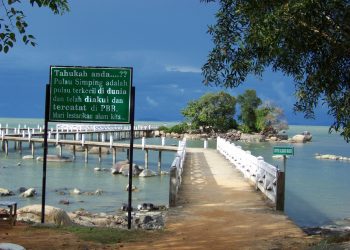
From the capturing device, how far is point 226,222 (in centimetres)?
1067

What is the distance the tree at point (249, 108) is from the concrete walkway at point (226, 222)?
258ft

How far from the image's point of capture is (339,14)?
273 inches

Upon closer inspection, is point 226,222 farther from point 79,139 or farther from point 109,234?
point 79,139

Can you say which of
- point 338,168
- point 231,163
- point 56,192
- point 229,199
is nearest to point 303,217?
point 231,163

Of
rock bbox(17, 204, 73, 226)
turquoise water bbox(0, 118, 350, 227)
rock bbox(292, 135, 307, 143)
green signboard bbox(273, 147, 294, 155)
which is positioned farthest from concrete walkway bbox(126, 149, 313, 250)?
rock bbox(292, 135, 307, 143)

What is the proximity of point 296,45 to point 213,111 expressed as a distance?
88.1 metres

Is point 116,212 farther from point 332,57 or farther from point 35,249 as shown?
point 332,57

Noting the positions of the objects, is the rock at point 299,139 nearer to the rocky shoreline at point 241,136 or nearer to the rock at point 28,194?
the rocky shoreline at point 241,136

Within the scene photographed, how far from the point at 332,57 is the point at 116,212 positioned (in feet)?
50.5

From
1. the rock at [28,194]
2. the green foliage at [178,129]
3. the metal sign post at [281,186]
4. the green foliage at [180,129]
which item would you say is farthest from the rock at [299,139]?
the metal sign post at [281,186]

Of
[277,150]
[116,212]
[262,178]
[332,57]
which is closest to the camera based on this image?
[332,57]

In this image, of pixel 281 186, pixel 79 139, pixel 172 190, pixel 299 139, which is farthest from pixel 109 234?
pixel 299 139

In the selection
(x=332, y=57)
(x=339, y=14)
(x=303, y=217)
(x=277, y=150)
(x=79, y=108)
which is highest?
(x=339, y=14)

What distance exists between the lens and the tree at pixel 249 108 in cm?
9456
